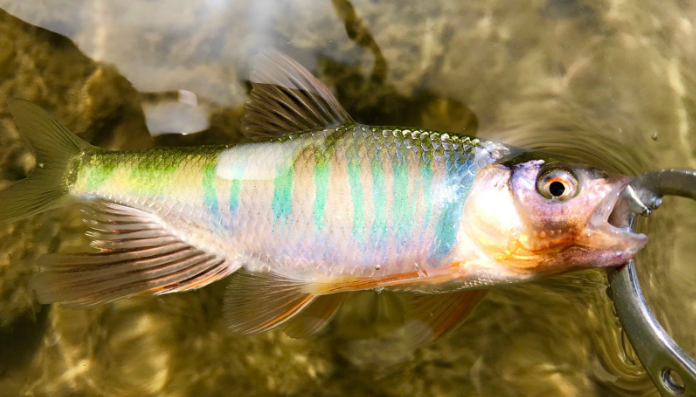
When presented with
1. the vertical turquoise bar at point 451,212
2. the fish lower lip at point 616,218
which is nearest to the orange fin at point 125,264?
the vertical turquoise bar at point 451,212

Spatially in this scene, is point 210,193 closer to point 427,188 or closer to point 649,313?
point 427,188

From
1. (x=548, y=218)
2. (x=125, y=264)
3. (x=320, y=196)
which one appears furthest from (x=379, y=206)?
(x=125, y=264)

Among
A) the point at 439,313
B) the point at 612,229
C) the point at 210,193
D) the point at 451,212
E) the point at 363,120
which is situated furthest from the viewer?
the point at 363,120

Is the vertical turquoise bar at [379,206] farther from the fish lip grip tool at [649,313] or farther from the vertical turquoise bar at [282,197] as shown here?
the fish lip grip tool at [649,313]

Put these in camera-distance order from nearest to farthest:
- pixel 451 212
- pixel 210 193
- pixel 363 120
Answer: pixel 451 212
pixel 210 193
pixel 363 120

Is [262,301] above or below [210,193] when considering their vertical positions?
below

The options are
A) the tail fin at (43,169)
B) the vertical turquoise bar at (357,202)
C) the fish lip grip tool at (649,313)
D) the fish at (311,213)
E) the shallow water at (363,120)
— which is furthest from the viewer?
the shallow water at (363,120)

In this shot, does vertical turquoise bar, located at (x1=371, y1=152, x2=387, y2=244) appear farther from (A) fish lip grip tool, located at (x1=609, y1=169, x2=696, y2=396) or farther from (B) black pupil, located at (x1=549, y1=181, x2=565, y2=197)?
(A) fish lip grip tool, located at (x1=609, y1=169, x2=696, y2=396)
